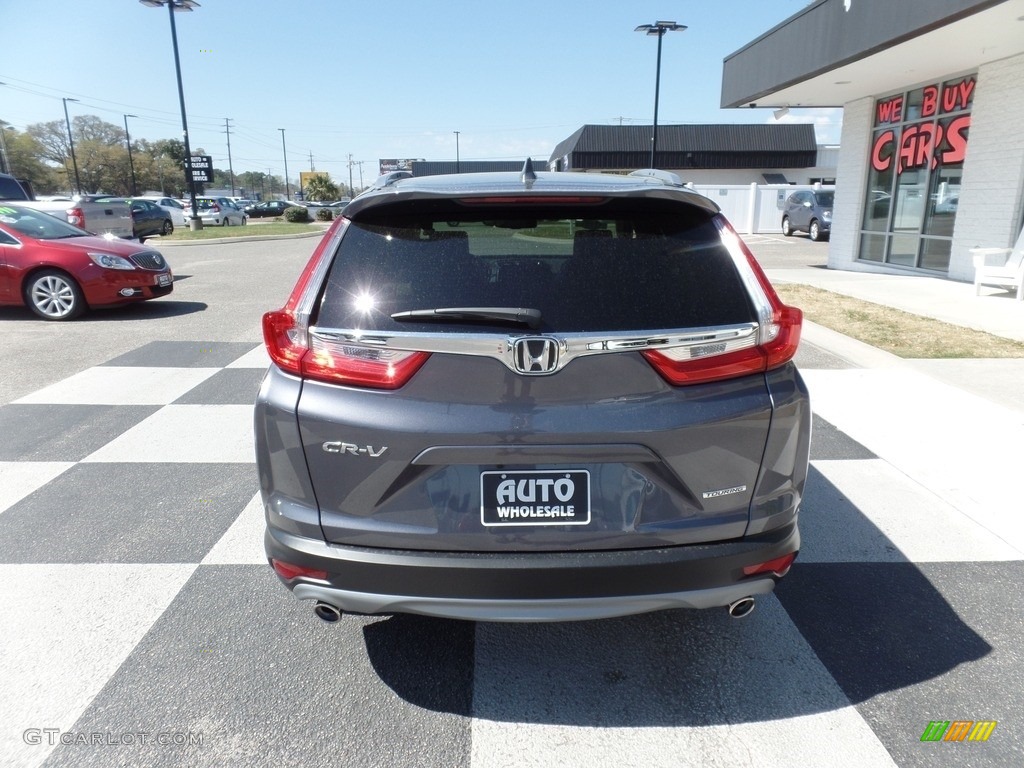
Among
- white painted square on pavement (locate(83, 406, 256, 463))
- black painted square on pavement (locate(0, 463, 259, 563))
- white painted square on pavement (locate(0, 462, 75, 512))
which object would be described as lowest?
black painted square on pavement (locate(0, 463, 259, 563))

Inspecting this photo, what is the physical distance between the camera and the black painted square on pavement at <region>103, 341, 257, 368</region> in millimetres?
7055

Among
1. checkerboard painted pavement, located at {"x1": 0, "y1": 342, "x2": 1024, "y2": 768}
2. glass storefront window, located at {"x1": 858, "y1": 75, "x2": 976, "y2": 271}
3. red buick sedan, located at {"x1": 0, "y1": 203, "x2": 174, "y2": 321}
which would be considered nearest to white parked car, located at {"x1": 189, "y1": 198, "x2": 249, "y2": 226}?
red buick sedan, located at {"x1": 0, "y1": 203, "x2": 174, "y2": 321}

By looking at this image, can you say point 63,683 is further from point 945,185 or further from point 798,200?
point 798,200

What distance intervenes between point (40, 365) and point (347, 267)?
6282 mm

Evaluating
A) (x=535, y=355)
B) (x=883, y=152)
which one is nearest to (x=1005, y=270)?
(x=883, y=152)

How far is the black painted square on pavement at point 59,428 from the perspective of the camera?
15.4 feet

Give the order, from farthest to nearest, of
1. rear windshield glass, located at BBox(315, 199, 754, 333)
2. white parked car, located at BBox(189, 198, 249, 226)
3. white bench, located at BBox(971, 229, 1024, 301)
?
white parked car, located at BBox(189, 198, 249, 226), white bench, located at BBox(971, 229, 1024, 301), rear windshield glass, located at BBox(315, 199, 754, 333)

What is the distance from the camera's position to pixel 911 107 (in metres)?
14.1

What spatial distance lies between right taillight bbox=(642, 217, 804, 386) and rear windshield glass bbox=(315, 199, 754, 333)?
0.19 feet

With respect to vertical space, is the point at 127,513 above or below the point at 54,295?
below

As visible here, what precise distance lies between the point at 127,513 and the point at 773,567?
10.7 feet

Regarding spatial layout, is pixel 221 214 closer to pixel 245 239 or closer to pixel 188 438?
pixel 245 239

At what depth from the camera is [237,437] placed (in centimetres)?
498

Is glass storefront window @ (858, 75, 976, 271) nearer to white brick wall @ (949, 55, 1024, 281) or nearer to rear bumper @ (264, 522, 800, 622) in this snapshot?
white brick wall @ (949, 55, 1024, 281)
